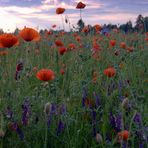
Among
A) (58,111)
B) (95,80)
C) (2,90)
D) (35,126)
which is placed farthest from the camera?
(95,80)

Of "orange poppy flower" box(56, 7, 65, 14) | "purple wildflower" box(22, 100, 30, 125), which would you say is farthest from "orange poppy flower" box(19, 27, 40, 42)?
"orange poppy flower" box(56, 7, 65, 14)

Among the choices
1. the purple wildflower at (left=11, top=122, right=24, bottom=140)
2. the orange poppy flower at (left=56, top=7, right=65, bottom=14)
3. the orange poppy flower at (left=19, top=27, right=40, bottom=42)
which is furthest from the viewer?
the orange poppy flower at (left=56, top=7, right=65, bottom=14)

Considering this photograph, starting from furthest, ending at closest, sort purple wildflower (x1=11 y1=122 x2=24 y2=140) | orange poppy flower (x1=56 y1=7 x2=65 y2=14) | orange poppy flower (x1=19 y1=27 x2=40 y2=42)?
orange poppy flower (x1=56 y1=7 x2=65 y2=14) < orange poppy flower (x1=19 y1=27 x2=40 y2=42) < purple wildflower (x1=11 y1=122 x2=24 y2=140)

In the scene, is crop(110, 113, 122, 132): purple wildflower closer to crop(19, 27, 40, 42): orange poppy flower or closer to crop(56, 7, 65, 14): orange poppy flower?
crop(19, 27, 40, 42): orange poppy flower

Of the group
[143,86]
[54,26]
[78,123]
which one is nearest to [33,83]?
[143,86]

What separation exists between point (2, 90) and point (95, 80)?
2.89 feet

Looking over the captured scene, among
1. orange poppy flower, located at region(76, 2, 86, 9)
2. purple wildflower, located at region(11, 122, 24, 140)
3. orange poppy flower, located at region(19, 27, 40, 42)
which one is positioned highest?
orange poppy flower, located at region(76, 2, 86, 9)

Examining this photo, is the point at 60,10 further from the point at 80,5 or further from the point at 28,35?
the point at 28,35

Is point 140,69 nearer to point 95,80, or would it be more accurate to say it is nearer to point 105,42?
point 95,80

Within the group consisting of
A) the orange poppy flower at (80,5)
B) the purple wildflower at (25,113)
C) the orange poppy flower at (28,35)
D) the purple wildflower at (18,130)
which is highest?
the orange poppy flower at (80,5)

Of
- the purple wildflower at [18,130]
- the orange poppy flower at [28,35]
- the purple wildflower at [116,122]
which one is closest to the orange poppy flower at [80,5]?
the orange poppy flower at [28,35]

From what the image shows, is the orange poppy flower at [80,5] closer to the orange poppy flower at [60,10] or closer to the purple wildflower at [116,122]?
the orange poppy flower at [60,10]

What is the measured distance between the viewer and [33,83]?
3385 millimetres

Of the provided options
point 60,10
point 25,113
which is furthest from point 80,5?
point 25,113
